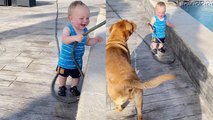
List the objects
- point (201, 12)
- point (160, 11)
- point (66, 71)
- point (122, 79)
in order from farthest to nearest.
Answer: point (201, 12), point (160, 11), point (66, 71), point (122, 79)

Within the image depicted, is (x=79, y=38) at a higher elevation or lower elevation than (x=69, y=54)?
higher

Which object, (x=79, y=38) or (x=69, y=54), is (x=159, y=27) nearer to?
(x=69, y=54)

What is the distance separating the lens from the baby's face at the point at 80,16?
3.62 metres

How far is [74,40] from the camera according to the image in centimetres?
366

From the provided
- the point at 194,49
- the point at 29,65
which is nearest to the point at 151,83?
the point at 194,49

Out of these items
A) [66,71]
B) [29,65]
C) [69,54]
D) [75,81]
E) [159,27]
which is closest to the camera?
[69,54]

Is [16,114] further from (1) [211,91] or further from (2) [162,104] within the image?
(1) [211,91]

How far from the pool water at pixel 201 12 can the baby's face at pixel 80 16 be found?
8821 millimetres

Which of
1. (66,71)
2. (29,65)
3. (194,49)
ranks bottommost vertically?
(29,65)

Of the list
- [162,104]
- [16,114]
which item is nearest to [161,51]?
[162,104]

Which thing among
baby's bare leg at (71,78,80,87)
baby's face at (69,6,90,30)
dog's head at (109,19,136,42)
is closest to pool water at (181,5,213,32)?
dog's head at (109,19,136,42)

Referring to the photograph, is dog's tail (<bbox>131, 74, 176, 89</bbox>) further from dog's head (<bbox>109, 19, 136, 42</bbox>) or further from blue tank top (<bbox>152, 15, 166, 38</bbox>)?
blue tank top (<bbox>152, 15, 166, 38</bbox>)

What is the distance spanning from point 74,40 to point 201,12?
9.86 metres

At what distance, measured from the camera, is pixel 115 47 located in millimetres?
4344
